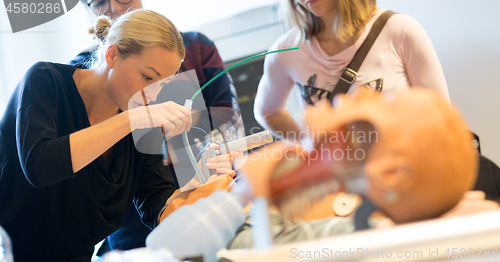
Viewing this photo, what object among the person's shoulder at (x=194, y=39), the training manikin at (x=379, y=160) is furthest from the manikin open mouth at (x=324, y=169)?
the person's shoulder at (x=194, y=39)

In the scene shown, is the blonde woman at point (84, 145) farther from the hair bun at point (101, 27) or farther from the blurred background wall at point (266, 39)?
the blurred background wall at point (266, 39)

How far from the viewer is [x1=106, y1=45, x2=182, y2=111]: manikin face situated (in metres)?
0.84

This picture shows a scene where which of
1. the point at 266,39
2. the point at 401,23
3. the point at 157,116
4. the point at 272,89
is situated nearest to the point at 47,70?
the point at 157,116

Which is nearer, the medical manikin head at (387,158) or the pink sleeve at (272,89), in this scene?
the medical manikin head at (387,158)

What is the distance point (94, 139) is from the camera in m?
0.68

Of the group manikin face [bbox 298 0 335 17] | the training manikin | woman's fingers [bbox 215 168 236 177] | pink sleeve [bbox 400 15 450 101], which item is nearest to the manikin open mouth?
the training manikin

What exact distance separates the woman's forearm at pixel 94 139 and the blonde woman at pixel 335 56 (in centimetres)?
39

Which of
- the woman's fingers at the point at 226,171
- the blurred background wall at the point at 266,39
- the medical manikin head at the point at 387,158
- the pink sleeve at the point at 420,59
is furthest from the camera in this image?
the blurred background wall at the point at 266,39

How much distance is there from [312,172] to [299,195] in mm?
28

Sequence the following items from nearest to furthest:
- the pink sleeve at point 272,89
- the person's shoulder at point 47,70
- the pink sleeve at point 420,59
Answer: the person's shoulder at point 47,70 → the pink sleeve at point 420,59 → the pink sleeve at point 272,89

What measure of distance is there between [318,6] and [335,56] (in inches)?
6.0

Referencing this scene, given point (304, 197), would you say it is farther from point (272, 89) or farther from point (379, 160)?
point (272, 89)

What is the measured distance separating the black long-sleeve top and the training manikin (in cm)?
50

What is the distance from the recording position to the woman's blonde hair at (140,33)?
Answer: 2.74ft
